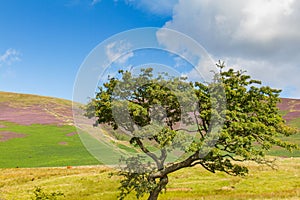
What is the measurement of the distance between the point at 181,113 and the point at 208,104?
233 centimetres

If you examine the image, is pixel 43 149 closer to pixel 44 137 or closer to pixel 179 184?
pixel 44 137

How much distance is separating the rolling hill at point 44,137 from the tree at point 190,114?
2.65 meters

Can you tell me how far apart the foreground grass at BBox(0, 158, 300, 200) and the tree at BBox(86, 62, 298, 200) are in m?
11.5

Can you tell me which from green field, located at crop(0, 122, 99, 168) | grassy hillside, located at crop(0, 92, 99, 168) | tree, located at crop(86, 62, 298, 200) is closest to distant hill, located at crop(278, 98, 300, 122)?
green field, located at crop(0, 122, 99, 168)

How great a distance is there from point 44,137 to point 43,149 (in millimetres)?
14622

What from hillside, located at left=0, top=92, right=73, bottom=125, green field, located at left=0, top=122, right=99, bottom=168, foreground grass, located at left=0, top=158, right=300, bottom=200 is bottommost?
foreground grass, located at left=0, top=158, right=300, bottom=200

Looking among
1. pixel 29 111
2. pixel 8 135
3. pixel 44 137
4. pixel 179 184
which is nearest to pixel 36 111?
pixel 29 111

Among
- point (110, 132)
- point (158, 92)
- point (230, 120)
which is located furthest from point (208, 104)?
point (110, 132)

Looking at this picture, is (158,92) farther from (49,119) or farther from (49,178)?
(49,119)

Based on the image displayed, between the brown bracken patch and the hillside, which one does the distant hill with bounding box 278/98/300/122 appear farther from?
the brown bracken patch

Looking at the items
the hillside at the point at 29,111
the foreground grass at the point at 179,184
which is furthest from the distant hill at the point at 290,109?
the hillside at the point at 29,111

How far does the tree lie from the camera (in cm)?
1923

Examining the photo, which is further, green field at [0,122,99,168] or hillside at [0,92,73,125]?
hillside at [0,92,73,125]

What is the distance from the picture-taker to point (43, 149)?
78.2 meters
